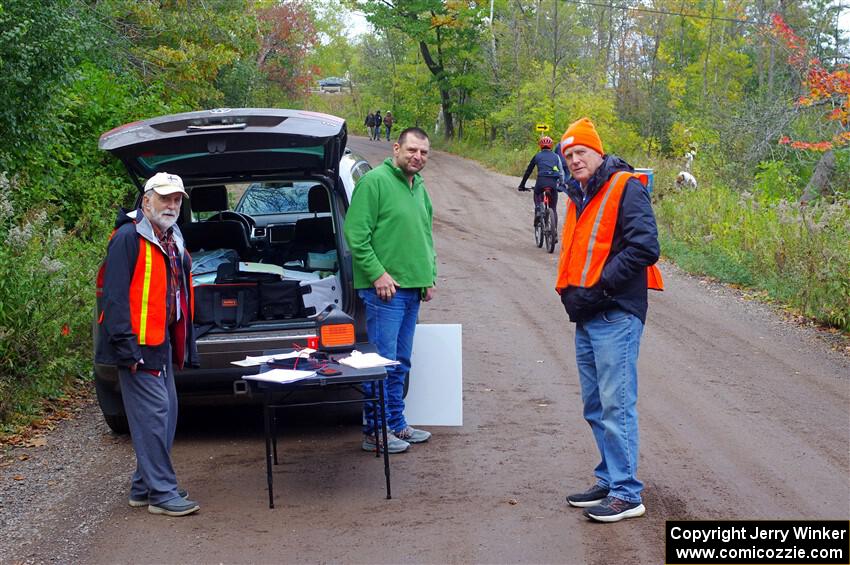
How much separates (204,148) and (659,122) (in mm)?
32680

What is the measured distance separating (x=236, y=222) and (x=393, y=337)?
216cm

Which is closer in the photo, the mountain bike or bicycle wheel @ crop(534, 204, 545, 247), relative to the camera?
the mountain bike

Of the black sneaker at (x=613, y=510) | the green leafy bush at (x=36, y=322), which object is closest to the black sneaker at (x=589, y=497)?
the black sneaker at (x=613, y=510)

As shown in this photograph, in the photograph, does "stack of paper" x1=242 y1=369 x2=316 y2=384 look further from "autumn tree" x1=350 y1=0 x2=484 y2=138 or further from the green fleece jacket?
"autumn tree" x1=350 y1=0 x2=484 y2=138

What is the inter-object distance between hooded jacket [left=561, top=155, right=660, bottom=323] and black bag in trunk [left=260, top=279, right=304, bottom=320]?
2254mm

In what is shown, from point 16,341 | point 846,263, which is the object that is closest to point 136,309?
point 16,341

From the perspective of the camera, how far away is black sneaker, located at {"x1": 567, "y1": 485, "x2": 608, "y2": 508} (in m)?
5.48

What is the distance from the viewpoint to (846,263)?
1089cm

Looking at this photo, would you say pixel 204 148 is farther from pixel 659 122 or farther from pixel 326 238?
pixel 659 122

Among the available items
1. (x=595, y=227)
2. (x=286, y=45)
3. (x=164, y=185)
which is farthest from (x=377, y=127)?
(x=595, y=227)

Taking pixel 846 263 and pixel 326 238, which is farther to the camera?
pixel 846 263

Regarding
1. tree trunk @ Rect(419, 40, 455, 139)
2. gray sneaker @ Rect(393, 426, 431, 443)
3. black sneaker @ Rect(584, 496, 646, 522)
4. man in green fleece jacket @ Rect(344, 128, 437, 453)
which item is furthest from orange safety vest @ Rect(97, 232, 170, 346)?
tree trunk @ Rect(419, 40, 455, 139)

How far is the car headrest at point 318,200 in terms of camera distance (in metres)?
8.13

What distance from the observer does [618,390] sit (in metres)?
5.31
